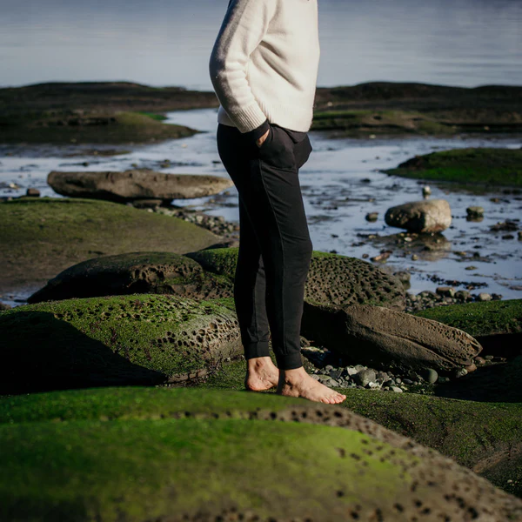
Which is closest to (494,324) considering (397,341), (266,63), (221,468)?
(397,341)

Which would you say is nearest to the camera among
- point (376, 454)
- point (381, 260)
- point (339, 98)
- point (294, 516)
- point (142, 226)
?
point (294, 516)

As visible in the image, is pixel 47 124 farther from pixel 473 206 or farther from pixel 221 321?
pixel 221 321

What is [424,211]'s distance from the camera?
1027 centimetres

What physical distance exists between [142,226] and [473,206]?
5525 millimetres

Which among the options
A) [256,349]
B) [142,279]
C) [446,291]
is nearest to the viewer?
[256,349]

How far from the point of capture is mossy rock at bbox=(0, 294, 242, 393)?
177 inches

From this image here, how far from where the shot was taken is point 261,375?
379 centimetres

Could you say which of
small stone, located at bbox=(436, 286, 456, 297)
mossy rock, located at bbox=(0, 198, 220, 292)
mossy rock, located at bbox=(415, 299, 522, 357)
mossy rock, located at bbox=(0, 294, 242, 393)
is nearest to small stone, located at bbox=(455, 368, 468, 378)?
mossy rock, located at bbox=(415, 299, 522, 357)

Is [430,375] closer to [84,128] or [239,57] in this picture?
[239,57]

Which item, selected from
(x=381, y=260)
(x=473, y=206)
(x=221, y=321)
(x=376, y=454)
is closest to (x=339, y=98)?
(x=473, y=206)

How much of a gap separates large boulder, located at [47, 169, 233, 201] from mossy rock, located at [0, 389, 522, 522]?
33.9 ft

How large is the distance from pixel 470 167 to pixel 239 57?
45.0ft

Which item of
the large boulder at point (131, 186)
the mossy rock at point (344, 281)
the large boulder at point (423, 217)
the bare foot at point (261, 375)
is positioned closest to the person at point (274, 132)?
the bare foot at point (261, 375)

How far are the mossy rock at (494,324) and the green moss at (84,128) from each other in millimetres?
20112
